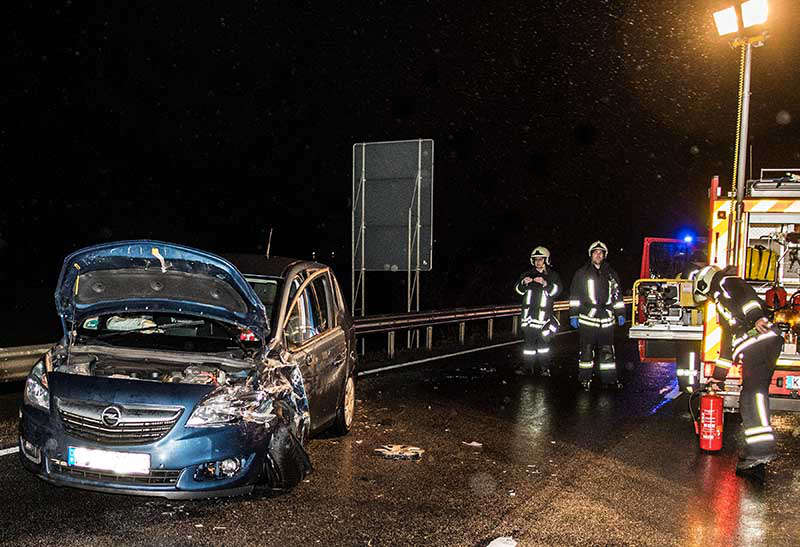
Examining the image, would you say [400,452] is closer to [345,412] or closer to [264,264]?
[345,412]

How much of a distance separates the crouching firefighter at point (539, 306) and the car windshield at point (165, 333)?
6.09m

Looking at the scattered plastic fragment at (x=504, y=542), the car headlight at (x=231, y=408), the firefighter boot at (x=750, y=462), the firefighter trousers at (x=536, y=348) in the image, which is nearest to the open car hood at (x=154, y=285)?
the car headlight at (x=231, y=408)

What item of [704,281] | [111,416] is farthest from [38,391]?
[704,281]

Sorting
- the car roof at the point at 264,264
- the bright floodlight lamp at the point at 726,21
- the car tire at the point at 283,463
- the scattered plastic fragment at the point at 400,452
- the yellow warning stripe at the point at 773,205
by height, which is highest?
the bright floodlight lamp at the point at 726,21

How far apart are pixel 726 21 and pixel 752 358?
3.39 metres

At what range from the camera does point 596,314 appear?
1109 centimetres

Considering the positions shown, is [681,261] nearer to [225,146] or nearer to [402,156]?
[402,156]

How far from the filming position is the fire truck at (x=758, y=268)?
26.3 ft

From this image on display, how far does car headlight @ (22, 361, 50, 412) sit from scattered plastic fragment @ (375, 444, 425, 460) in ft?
8.92

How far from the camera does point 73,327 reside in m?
6.24

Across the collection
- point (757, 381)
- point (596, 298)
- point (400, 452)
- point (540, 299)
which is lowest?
point (400, 452)

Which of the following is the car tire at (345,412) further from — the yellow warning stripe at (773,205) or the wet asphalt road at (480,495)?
the yellow warning stripe at (773,205)

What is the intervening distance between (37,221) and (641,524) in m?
52.7

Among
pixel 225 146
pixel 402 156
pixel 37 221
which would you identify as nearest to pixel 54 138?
pixel 37 221
